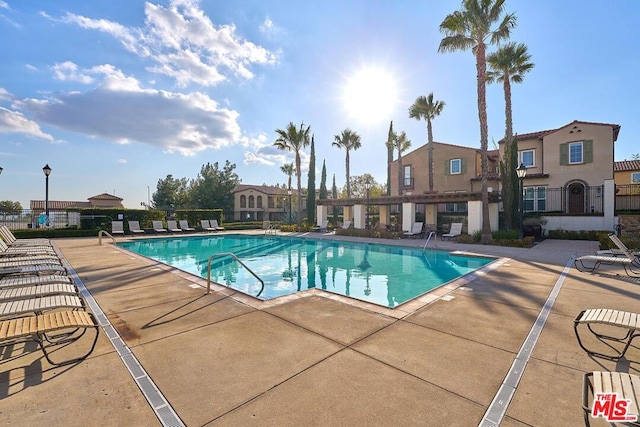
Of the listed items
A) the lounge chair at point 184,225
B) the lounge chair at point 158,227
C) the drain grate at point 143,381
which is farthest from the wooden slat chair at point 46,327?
the lounge chair at point 184,225

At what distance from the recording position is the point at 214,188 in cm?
4075

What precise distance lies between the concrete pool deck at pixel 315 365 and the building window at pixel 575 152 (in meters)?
18.8

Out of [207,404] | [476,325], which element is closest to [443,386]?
[476,325]

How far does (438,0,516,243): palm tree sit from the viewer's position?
14.5m

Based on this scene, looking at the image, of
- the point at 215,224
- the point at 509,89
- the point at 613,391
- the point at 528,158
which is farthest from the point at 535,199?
the point at 215,224

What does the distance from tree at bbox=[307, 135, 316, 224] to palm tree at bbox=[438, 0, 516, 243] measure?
17.2 meters

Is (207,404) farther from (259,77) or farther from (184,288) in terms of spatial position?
(259,77)

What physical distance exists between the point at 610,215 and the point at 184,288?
21.0m

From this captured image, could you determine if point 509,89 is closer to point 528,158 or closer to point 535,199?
point 528,158

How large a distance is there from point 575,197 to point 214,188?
3873cm

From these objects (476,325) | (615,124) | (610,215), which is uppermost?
(615,124)

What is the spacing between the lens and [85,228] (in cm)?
2092

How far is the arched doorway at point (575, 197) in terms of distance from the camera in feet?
64.0

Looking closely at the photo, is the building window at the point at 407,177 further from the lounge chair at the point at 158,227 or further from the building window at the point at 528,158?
the lounge chair at the point at 158,227
